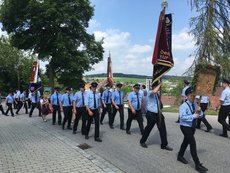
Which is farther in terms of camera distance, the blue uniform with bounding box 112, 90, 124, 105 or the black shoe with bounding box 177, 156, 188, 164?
the blue uniform with bounding box 112, 90, 124, 105

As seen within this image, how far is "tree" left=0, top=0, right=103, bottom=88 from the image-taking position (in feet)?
104

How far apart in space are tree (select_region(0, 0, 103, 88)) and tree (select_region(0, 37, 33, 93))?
22.5 meters

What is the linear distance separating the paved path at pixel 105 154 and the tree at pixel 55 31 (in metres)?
22.5

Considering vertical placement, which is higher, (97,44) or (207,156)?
(97,44)

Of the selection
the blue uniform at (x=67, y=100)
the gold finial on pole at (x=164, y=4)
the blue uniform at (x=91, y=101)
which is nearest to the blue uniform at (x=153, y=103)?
the blue uniform at (x=91, y=101)

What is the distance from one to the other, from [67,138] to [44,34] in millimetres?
25455

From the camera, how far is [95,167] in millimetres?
6586

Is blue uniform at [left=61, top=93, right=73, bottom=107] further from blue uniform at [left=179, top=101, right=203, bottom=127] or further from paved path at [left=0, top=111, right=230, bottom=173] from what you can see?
blue uniform at [left=179, top=101, right=203, bottom=127]

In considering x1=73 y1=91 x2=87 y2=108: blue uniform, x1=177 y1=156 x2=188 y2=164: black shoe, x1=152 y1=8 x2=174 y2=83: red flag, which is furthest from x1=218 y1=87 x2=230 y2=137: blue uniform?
x1=73 y1=91 x2=87 y2=108: blue uniform

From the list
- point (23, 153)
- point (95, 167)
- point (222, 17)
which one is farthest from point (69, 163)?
point (222, 17)

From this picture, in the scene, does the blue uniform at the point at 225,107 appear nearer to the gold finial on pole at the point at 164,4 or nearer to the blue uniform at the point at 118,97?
the gold finial on pole at the point at 164,4

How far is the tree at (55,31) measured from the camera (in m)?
31.6

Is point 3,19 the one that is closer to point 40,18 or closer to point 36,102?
point 40,18

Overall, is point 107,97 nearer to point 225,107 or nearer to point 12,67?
point 225,107
